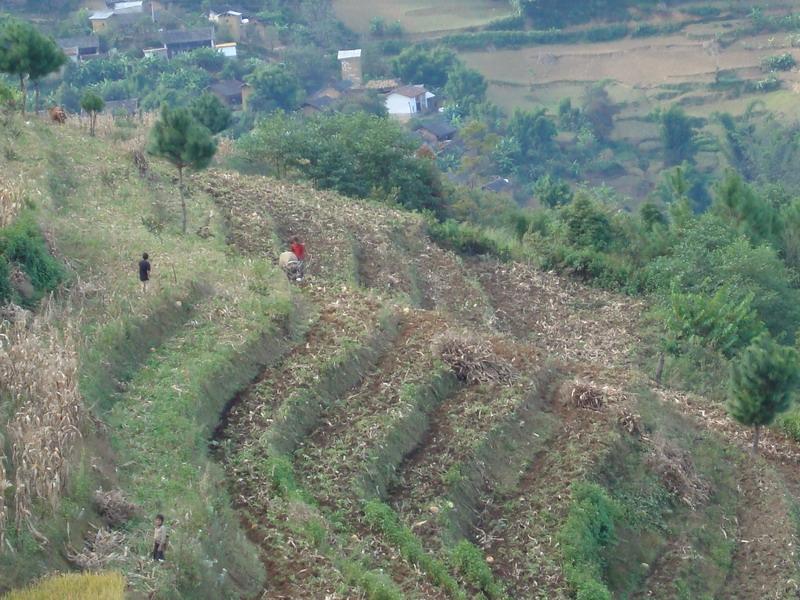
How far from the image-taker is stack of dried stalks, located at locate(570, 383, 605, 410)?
47.1ft

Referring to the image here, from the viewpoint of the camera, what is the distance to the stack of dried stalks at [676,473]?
13656mm

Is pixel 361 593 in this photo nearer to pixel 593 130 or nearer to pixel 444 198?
pixel 444 198

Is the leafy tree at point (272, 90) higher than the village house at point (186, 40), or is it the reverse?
the village house at point (186, 40)

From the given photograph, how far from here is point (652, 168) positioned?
5678 centimetres

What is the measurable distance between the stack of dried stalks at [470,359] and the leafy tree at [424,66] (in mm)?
52408

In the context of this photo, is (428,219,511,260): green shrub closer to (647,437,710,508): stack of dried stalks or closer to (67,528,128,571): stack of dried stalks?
(647,437,710,508): stack of dried stalks

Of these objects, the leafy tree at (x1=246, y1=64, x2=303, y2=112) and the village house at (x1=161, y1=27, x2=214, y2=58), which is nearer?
the leafy tree at (x1=246, y1=64, x2=303, y2=112)

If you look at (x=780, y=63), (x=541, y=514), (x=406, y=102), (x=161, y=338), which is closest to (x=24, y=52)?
(x=161, y=338)

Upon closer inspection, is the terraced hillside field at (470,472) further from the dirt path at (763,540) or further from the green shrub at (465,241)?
the green shrub at (465,241)

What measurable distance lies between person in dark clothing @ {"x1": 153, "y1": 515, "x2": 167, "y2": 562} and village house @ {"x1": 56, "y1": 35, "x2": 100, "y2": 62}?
54.6 meters

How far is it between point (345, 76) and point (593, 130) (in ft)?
52.4

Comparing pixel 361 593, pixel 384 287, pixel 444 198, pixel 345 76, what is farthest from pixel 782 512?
pixel 345 76

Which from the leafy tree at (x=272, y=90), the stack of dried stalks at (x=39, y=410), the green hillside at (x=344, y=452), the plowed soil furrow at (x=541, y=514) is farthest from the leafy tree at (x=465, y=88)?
the stack of dried stalks at (x=39, y=410)

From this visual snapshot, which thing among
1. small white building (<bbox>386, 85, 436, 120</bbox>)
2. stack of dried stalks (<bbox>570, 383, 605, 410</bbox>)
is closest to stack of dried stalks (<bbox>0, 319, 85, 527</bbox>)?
stack of dried stalks (<bbox>570, 383, 605, 410</bbox>)
